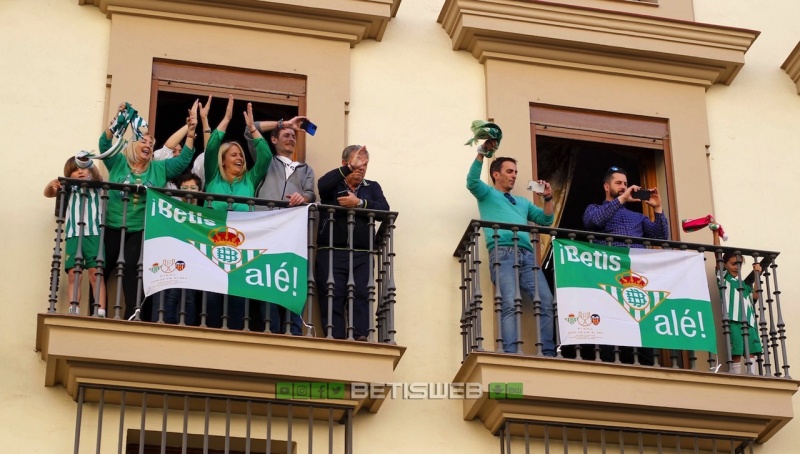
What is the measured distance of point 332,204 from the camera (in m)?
12.6

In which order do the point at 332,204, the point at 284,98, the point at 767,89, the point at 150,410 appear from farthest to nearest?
the point at 767,89
the point at 284,98
the point at 332,204
the point at 150,410

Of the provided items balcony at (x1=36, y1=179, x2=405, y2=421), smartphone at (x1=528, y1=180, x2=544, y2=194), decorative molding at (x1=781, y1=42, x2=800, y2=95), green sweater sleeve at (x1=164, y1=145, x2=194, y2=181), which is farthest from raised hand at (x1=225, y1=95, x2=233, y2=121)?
decorative molding at (x1=781, y1=42, x2=800, y2=95)

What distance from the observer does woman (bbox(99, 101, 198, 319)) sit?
12.0 meters

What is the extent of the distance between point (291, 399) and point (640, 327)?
8.65ft

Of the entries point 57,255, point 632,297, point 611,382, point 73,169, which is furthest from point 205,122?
point 611,382

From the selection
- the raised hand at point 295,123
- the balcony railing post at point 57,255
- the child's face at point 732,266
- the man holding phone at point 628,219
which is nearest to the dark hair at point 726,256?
the child's face at point 732,266

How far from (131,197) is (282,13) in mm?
2266

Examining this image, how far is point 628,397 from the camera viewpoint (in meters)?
12.1

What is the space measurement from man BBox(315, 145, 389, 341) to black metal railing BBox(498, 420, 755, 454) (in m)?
1.31

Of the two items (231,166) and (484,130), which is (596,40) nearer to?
(484,130)

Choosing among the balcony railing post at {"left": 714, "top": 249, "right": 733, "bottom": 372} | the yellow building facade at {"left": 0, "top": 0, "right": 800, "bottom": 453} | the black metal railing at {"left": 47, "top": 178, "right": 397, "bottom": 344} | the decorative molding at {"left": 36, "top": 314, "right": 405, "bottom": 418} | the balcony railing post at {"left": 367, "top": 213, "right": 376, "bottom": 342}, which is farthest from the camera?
the balcony railing post at {"left": 714, "top": 249, "right": 733, "bottom": 372}

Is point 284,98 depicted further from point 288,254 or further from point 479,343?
point 479,343

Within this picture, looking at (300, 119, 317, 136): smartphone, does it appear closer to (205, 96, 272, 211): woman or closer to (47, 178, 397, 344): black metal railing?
(205, 96, 272, 211): woman

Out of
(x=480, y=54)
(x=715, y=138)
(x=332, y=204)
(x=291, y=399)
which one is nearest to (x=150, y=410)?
(x=291, y=399)
